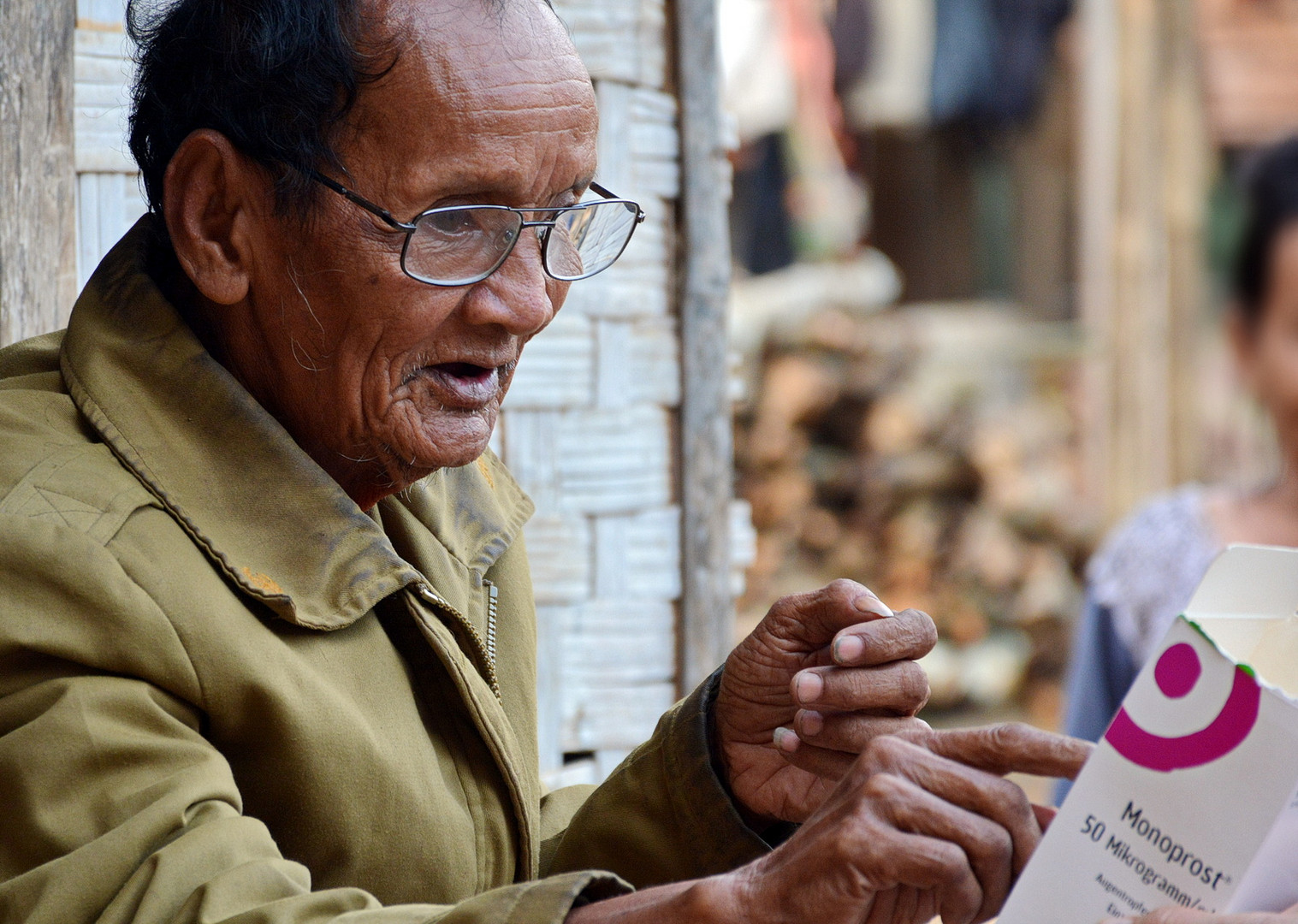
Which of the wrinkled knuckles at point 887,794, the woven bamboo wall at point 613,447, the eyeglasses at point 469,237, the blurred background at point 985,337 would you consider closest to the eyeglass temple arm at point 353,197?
the eyeglasses at point 469,237

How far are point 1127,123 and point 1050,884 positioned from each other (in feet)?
19.3

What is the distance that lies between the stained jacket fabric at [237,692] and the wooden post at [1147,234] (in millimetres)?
5061

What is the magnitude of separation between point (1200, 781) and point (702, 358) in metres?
2.03

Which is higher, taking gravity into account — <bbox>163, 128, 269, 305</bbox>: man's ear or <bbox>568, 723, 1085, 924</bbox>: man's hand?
<bbox>163, 128, 269, 305</bbox>: man's ear

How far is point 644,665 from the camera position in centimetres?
288

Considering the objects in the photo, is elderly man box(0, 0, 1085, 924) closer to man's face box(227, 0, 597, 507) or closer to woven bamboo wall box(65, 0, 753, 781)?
man's face box(227, 0, 597, 507)

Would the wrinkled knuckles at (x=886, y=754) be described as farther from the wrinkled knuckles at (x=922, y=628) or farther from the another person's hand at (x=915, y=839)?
the wrinkled knuckles at (x=922, y=628)

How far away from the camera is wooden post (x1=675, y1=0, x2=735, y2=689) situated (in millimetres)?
2891

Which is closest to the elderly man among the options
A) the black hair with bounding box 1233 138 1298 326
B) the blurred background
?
the black hair with bounding box 1233 138 1298 326

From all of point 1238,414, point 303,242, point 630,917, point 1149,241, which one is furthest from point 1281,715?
point 1238,414

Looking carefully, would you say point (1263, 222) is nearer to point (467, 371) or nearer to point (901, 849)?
point (467, 371)

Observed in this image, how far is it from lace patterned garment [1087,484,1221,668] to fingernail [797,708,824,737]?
1651 mm

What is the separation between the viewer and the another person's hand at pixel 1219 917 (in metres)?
0.97

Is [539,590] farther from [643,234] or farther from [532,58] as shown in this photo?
[532,58]
